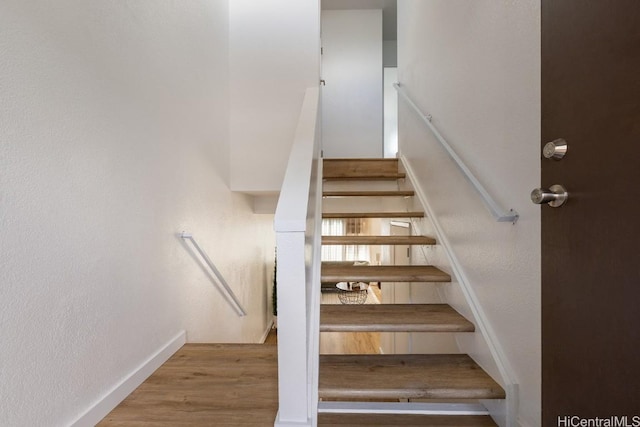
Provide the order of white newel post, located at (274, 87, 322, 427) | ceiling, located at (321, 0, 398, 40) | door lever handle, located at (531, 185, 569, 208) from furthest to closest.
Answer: ceiling, located at (321, 0, 398, 40), white newel post, located at (274, 87, 322, 427), door lever handle, located at (531, 185, 569, 208)

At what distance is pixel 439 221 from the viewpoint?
2229 millimetres

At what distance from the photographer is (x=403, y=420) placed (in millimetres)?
1433

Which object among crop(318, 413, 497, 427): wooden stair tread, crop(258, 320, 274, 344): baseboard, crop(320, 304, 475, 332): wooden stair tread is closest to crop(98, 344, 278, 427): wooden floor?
crop(318, 413, 497, 427): wooden stair tread

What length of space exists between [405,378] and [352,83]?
4273 mm

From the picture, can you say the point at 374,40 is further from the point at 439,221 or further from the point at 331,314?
the point at 331,314

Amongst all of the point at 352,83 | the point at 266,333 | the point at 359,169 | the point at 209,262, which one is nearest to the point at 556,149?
the point at 209,262

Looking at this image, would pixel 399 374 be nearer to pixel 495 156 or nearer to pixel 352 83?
pixel 495 156

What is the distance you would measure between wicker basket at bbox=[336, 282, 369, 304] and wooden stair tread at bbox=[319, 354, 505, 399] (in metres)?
6.24

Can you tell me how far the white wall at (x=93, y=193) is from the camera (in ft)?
3.39

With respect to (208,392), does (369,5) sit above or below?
above

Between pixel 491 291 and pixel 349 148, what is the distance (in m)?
3.61

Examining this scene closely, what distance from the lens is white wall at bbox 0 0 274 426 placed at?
40.7 inches

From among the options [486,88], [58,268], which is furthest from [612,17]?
[58,268]

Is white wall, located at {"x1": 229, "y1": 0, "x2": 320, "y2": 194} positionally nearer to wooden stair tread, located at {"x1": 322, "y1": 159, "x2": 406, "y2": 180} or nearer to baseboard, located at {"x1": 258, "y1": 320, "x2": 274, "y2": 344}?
wooden stair tread, located at {"x1": 322, "y1": 159, "x2": 406, "y2": 180}
